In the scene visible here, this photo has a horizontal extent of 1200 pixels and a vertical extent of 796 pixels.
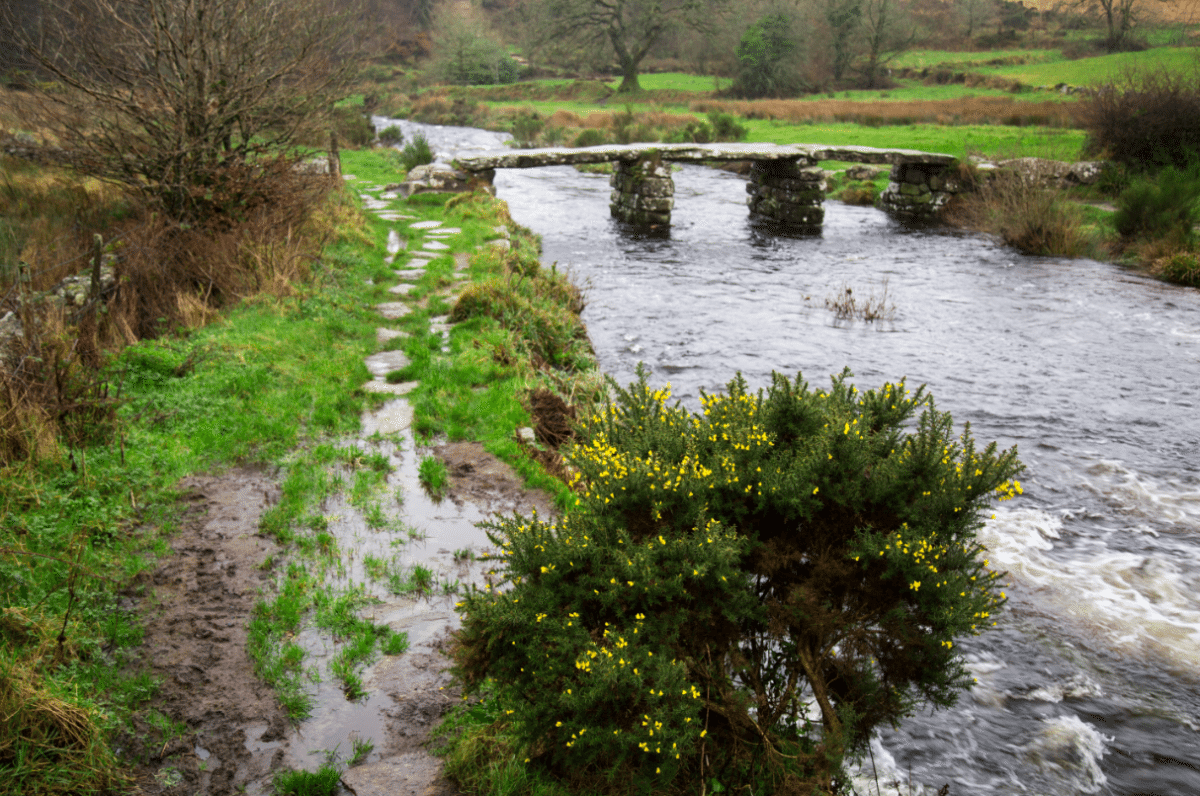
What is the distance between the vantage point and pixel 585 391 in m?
7.29

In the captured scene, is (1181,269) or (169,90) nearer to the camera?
(169,90)

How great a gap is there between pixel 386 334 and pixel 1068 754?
23.8 feet

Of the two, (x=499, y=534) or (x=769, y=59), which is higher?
(x=769, y=59)

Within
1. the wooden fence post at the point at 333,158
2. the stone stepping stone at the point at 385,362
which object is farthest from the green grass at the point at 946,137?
the stone stepping stone at the point at 385,362

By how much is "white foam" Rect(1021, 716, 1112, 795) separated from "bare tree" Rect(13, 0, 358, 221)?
975 cm

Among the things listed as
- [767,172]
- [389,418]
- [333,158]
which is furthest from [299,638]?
[767,172]

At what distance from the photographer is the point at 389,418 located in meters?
6.32

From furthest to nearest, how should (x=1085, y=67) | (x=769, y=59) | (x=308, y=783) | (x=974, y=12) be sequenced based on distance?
(x=974, y=12), (x=769, y=59), (x=1085, y=67), (x=308, y=783)

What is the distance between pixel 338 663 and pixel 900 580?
266 centimetres

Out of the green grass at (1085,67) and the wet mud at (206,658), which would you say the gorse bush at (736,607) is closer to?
the wet mud at (206,658)

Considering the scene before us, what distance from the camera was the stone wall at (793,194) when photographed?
18.3m

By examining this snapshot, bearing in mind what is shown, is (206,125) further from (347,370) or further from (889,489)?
(889,489)

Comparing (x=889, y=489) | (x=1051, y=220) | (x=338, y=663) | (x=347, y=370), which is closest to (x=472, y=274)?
(x=347, y=370)

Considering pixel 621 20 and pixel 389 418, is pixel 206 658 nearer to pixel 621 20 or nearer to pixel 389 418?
pixel 389 418
